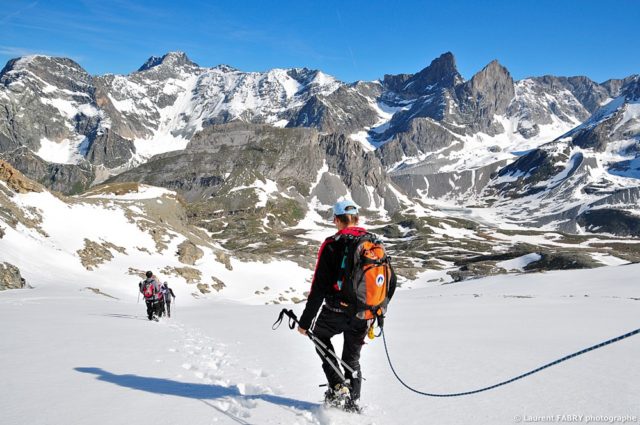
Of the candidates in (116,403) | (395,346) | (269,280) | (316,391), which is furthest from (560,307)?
(269,280)

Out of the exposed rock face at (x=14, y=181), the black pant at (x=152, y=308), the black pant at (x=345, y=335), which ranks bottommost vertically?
the black pant at (x=152, y=308)

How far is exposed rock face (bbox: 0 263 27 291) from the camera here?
30.1m

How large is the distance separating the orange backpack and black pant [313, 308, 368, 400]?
0.27 meters

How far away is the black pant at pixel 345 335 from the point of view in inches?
266

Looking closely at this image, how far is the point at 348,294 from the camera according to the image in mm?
6559

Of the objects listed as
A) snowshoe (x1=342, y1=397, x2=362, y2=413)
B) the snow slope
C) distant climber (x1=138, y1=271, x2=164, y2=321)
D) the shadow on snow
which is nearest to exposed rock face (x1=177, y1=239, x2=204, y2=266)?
distant climber (x1=138, y1=271, x2=164, y2=321)

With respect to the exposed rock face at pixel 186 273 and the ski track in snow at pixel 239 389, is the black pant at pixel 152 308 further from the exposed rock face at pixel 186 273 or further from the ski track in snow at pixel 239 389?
the exposed rock face at pixel 186 273

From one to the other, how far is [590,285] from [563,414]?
1492 inches

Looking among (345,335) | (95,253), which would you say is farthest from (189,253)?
(345,335)

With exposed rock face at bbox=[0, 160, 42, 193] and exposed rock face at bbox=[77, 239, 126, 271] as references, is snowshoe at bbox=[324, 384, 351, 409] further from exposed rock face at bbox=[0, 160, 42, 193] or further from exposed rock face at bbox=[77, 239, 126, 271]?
exposed rock face at bbox=[0, 160, 42, 193]

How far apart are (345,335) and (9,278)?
3251 centimetres

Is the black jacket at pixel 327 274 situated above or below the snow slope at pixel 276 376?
above

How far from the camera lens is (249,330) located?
16141 millimetres

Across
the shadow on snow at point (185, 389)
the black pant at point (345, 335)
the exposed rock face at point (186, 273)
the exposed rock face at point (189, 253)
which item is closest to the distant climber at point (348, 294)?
the black pant at point (345, 335)
